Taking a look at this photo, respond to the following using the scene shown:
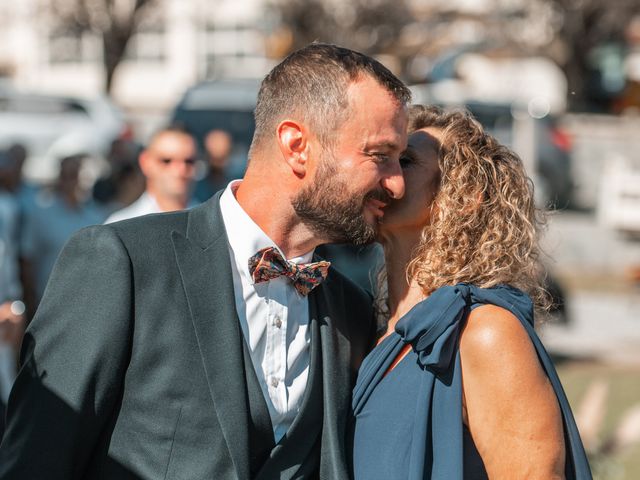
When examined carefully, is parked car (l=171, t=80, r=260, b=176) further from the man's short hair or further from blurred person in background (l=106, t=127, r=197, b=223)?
the man's short hair

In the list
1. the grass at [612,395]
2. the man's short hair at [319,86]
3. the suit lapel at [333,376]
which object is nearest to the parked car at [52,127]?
the grass at [612,395]

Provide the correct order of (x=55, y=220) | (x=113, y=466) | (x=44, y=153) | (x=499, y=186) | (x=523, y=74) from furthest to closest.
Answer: (x=523, y=74) < (x=44, y=153) < (x=55, y=220) < (x=499, y=186) < (x=113, y=466)

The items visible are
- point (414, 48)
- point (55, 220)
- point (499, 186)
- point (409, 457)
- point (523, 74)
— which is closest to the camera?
point (409, 457)

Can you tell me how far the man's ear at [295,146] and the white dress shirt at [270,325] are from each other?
0.20 m

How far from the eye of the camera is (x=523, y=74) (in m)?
34.8

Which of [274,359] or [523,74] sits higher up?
[274,359]

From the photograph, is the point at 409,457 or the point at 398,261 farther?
the point at 398,261

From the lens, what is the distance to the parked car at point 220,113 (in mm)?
13391

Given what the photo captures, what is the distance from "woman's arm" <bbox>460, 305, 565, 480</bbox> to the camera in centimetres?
282

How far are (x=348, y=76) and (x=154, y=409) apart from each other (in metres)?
1.02

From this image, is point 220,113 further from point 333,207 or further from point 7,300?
point 333,207

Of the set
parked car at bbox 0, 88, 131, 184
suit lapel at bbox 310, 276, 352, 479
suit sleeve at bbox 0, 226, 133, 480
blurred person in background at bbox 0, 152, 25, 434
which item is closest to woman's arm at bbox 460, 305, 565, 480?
suit lapel at bbox 310, 276, 352, 479

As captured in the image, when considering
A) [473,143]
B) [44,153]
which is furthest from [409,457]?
[44,153]

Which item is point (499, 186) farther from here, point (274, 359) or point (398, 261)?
point (274, 359)
